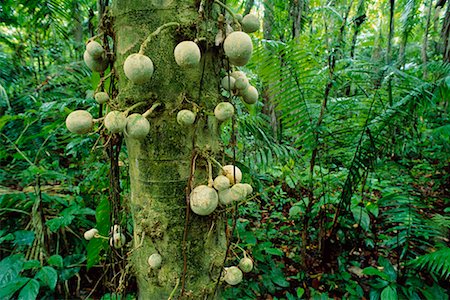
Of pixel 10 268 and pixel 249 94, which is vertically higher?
pixel 249 94

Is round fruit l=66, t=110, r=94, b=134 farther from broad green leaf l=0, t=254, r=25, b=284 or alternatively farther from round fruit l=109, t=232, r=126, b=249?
broad green leaf l=0, t=254, r=25, b=284

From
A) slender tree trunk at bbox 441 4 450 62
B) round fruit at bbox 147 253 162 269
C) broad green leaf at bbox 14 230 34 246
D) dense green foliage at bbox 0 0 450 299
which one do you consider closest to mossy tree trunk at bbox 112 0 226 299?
round fruit at bbox 147 253 162 269

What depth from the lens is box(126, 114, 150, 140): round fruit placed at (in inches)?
23.5

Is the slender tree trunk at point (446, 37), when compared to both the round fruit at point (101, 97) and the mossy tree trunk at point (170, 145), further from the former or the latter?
the round fruit at point (101, 97)

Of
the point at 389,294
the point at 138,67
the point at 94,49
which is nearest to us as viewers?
the point at 138,67

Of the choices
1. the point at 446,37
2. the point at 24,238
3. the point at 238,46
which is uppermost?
the point at 446,37

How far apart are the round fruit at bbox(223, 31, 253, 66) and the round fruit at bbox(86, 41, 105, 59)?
31 cm

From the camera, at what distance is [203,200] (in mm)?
638

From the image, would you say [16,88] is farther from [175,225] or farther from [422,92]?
[422,92]

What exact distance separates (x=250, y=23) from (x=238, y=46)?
135mm

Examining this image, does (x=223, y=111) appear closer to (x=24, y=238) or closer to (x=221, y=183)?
(x=221, y=183)

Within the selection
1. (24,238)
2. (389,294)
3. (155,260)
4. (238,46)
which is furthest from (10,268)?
(389,294)

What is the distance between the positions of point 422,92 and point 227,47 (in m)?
1.83

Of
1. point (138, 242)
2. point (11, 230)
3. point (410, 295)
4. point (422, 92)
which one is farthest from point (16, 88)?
point (410, 295)
